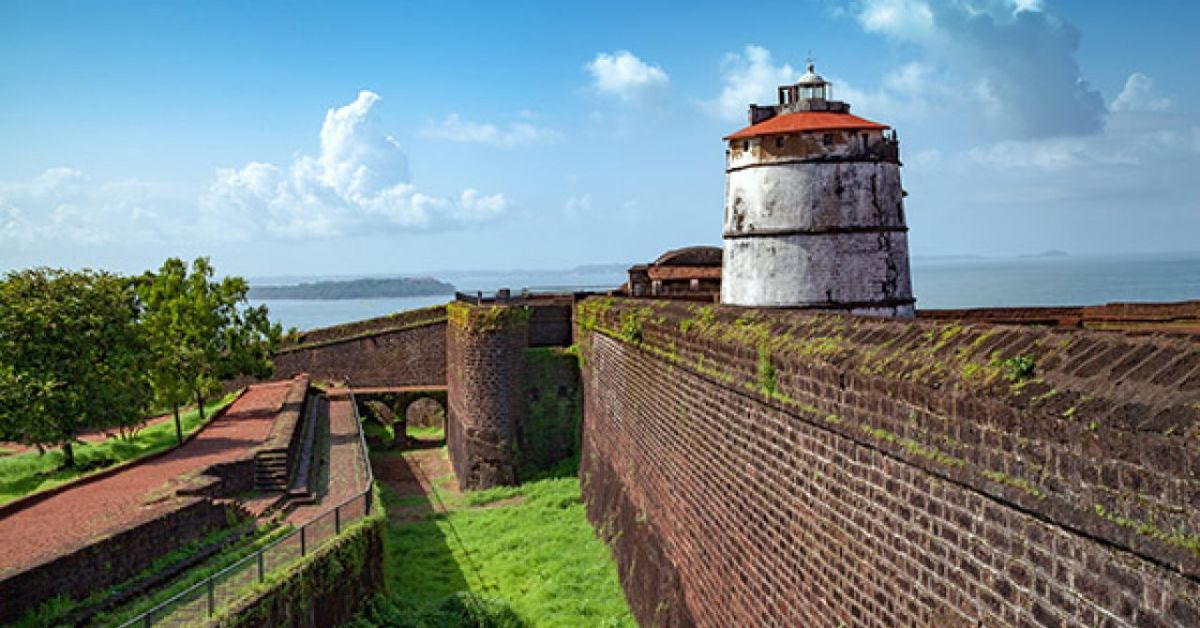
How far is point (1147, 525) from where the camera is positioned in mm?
3746

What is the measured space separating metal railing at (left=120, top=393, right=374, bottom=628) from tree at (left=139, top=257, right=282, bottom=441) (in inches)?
573

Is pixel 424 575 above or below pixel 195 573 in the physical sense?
below

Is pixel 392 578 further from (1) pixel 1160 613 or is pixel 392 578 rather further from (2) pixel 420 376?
(2) pixel 420 376

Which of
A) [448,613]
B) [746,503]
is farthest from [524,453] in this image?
[746,503]

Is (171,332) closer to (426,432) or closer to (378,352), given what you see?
(378,352)

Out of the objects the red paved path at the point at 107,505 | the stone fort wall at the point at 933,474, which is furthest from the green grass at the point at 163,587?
the stone fort wall at the point at 933,474

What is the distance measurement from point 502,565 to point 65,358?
404 inches

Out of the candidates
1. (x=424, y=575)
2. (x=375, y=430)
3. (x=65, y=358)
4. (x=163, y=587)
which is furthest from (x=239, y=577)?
(x=375, y=430)

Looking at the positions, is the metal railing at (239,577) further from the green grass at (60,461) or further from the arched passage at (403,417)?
the arched passage at (403,417)

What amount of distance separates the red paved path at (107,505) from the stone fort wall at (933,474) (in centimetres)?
738

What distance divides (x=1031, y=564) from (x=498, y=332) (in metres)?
20.3

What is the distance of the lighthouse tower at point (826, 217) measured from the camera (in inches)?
559

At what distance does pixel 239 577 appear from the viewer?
32.2 ft

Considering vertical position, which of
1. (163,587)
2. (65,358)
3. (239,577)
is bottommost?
(163,587)
